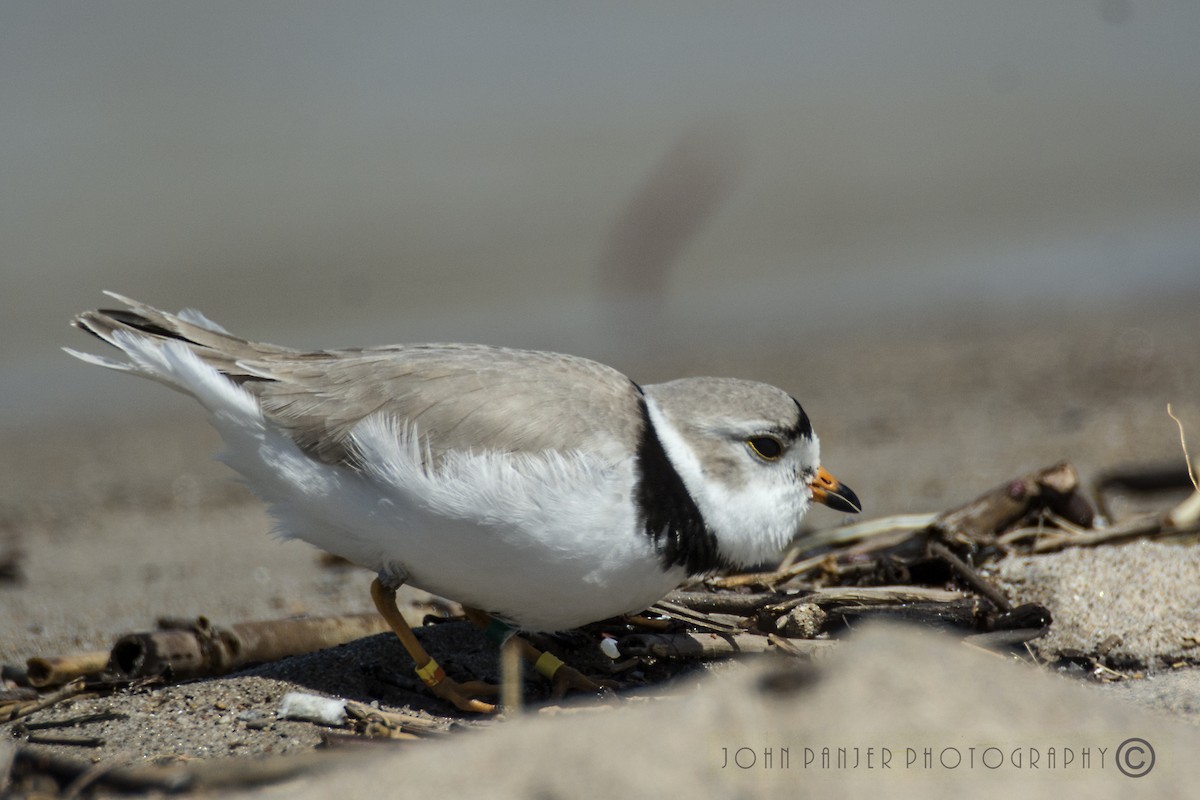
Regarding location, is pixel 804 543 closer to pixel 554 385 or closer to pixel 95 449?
pixel 554 385

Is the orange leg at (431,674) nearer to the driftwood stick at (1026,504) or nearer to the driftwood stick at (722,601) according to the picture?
the driftwood stick at (722,601)

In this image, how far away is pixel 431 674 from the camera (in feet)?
12.5

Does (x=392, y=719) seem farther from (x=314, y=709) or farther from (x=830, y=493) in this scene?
(x=830, y=493)

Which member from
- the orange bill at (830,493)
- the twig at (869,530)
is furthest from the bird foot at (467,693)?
the twig at (869,530)

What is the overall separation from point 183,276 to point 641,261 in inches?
230

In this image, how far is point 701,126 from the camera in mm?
20391

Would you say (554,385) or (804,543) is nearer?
(554,385)

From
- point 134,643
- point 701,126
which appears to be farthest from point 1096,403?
point 701,126

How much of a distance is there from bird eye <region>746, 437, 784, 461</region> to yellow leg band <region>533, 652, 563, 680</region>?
91 centimetres

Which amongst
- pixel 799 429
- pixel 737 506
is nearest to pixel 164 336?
pixel 737 506

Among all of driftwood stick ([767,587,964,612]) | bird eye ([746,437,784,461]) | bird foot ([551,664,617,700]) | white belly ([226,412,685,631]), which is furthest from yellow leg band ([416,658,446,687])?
bird eye ([746,437,784,461])

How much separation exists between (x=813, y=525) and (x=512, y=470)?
2871 mm

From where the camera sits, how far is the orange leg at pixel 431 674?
373 centimetres

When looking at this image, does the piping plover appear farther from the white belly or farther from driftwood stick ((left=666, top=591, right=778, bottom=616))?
driftwood stick ((left=666, top=591, right=778, bottom=616))
